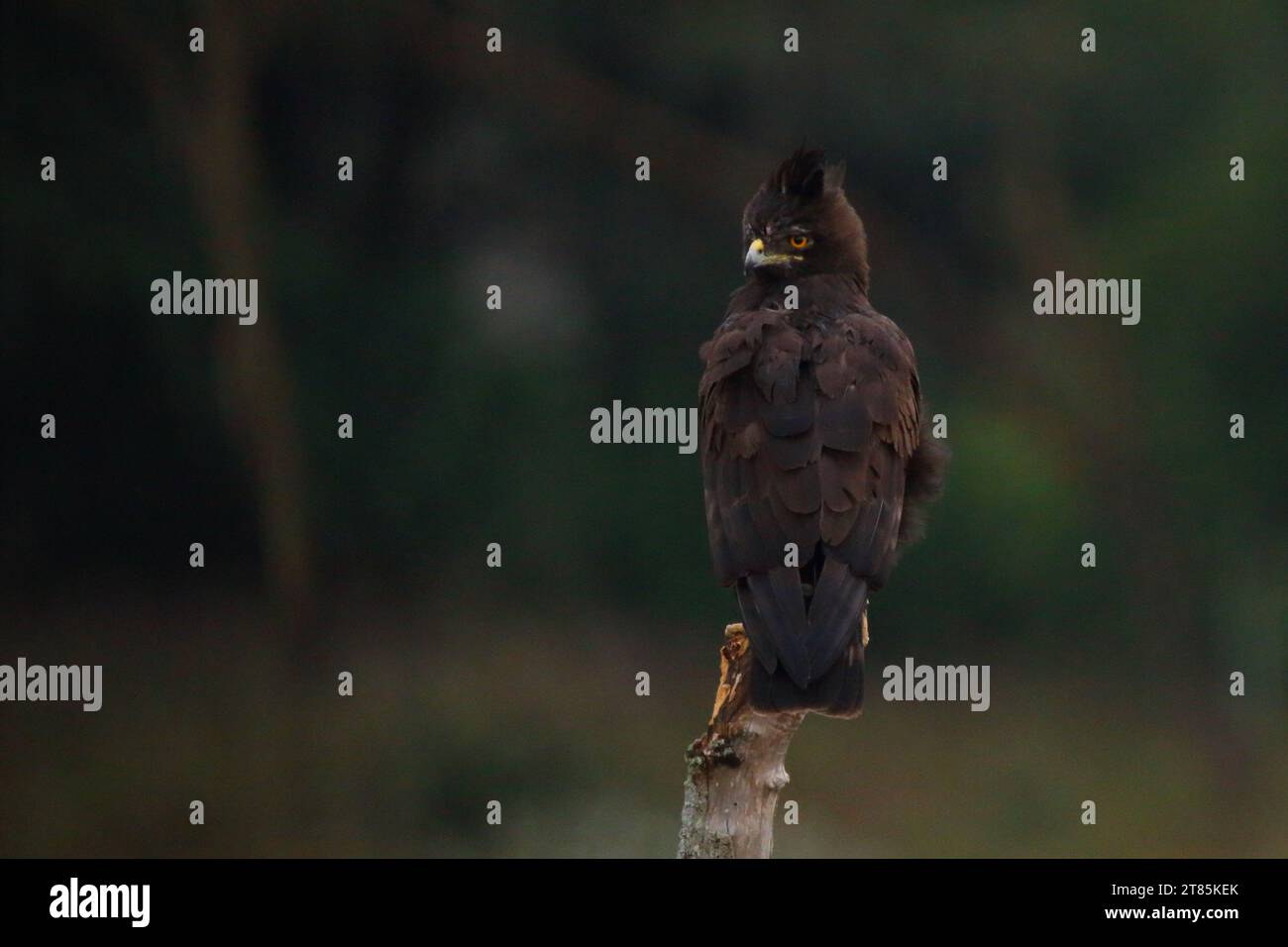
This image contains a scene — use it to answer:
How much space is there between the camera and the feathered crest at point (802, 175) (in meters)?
4.60

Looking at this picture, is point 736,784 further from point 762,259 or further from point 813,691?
point 762,259

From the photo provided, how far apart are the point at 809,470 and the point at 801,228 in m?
1.11

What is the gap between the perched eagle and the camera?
3.52 metres

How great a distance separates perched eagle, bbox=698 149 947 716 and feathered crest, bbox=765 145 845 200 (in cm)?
3

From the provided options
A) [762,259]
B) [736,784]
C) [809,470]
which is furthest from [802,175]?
[736,784]

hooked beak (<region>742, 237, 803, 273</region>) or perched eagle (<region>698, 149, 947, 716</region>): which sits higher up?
hooked beak (<region>742, 237, 803, 273</region>)

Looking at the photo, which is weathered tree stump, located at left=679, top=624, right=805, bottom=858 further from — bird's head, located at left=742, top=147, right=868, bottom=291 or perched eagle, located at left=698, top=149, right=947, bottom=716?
bird's head, located at left=742, top=147, right=868, bottom=291

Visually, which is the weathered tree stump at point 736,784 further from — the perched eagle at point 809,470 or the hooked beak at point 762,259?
the hooked beak at point 762,259

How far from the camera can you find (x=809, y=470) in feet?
12.4

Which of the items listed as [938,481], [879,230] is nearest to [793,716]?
[938,481]

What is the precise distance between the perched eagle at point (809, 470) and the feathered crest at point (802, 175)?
3cm

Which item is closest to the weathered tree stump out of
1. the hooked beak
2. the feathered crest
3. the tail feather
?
the tail feather

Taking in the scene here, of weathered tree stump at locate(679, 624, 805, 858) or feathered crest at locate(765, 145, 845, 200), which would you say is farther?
feathered crest at locate(765, 145, 845, 200)

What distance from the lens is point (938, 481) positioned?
4.25 m
